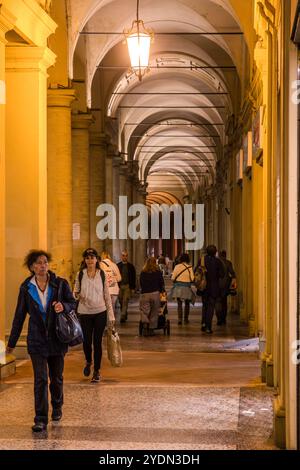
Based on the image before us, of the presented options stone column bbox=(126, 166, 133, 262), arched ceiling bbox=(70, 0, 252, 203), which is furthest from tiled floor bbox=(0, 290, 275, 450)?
stone column bbox=(126, 166, 133, 262)

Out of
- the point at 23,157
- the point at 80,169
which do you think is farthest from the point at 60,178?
the point at 23,157

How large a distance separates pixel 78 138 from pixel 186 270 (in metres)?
4.79

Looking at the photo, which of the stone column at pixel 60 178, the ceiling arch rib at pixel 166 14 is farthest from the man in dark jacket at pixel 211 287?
the ceiling arch rib at pixel 166 14

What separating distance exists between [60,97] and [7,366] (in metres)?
8.14

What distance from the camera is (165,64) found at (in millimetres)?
32781

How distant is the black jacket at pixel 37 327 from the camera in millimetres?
8945

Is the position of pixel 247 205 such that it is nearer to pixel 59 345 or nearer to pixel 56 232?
pixel 56 232

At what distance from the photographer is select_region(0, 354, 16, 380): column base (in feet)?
39.6

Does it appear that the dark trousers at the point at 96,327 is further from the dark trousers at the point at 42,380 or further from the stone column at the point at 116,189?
the stone column at the point at 116,189

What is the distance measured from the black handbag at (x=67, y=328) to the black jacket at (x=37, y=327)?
6 centimetres

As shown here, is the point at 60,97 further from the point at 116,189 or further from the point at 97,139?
the point at 116,189

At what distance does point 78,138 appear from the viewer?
79.4 ft

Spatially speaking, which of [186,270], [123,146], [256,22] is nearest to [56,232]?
[186,270]

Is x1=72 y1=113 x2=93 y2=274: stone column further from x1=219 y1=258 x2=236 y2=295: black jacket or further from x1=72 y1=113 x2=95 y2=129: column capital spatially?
x1=219 y1=258 x2=236 y2=295: black jacket
